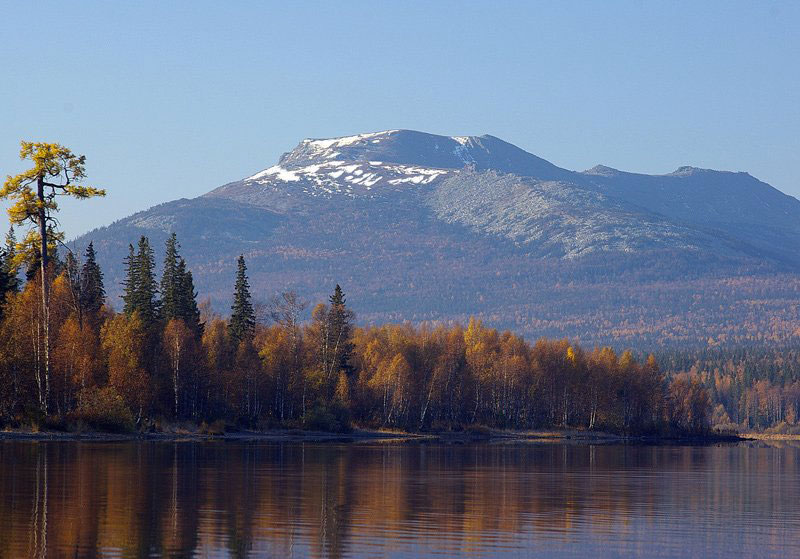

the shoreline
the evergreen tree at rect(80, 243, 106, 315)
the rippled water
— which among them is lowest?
the shoreline

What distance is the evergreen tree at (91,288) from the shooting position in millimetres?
113062

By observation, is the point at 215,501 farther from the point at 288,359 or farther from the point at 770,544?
the point at 288,359

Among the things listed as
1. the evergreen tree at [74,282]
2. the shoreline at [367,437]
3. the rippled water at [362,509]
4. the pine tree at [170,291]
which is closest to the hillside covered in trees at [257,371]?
the pine tree at [170,291]

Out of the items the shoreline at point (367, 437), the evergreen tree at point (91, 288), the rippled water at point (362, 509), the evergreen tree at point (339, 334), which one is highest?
the evergreen tree at point (91, 288)

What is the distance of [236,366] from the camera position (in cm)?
12388

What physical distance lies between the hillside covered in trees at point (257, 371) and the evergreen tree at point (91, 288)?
0.27m

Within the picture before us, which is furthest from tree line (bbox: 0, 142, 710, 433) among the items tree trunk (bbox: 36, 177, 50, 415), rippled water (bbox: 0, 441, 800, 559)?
rippled water (bbox: 0, 441, 800, 559)

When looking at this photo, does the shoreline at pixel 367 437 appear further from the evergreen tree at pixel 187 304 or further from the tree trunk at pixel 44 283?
the evergreen tree at pixel 187 304

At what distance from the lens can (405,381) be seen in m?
146

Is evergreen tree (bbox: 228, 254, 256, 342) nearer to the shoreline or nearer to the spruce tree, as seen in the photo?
the shoreline

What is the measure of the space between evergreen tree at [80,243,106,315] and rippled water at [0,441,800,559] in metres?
37.7

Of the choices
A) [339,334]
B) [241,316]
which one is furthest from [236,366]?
[339,334]

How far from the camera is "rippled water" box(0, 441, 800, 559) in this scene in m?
35.1

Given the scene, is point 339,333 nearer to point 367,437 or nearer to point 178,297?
point 367,437
